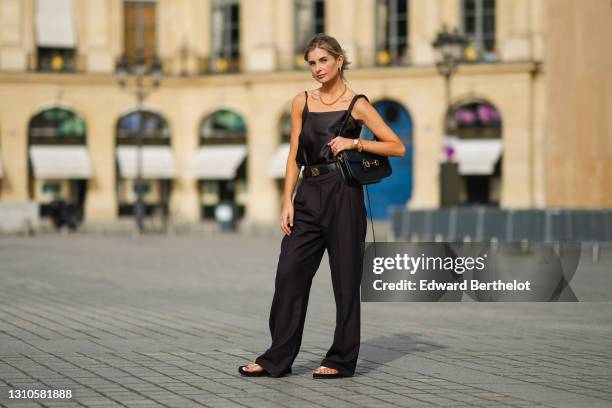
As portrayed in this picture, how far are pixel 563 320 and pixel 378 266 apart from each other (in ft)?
15.1

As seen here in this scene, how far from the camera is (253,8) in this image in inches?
2226

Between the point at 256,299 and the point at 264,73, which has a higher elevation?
the point at 264,73

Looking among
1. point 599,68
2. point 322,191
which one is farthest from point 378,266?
point 599,68

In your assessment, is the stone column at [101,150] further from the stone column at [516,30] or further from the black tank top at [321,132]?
the black tank top at [321,132]

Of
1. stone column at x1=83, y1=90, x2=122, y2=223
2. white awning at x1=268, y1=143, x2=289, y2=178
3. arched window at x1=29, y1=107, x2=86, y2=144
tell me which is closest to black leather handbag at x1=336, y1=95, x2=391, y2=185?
white awning at x1=268, y1=143, x2=289, y2=178

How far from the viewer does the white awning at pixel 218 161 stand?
56.6 metres

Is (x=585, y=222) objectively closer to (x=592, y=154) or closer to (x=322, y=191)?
(x=592, y=154)

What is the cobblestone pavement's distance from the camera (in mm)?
8156

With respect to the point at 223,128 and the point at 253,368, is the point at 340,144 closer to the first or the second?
the point at 253,368

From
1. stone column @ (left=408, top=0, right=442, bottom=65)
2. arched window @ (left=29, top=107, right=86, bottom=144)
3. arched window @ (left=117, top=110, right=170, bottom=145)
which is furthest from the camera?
arched window @ (left=117, top=110, right=170, bottom=145)

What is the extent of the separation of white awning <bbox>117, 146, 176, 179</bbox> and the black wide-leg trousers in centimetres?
4884

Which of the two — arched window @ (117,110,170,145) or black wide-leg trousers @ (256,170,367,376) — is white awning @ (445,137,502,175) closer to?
arched window @ (117,110,170,145)

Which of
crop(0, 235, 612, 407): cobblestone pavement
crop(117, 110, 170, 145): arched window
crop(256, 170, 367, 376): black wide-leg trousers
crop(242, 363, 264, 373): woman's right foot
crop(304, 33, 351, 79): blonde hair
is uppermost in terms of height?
crop(117, 110, 170, 145): arched window

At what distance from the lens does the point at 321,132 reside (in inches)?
347
